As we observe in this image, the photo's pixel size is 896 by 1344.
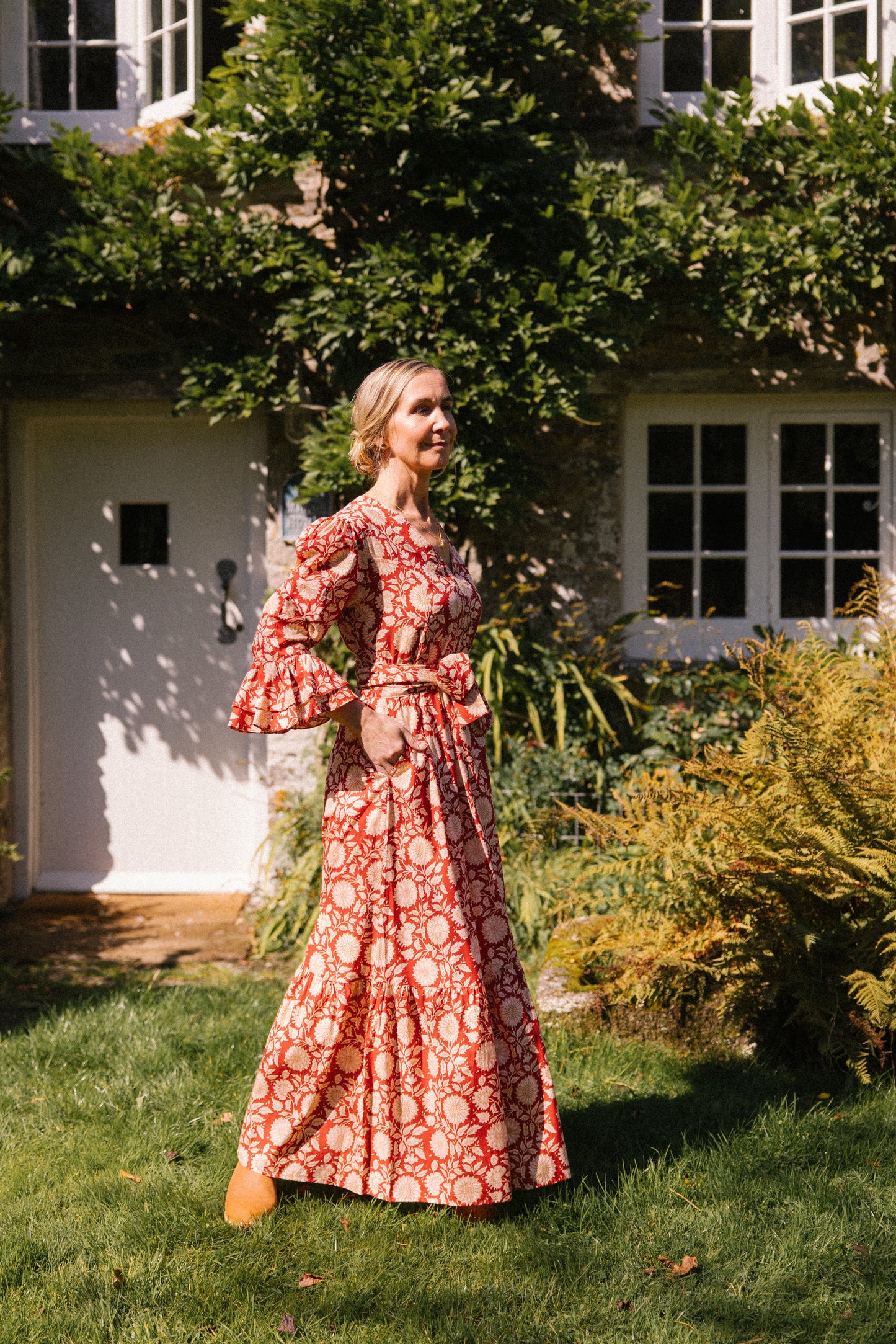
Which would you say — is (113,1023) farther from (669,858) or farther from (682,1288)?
(682,1288)

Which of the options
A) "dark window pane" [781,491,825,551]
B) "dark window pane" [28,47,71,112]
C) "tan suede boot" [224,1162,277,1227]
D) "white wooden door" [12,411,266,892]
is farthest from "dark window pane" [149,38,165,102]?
"tan suede boot" [224,1162,277,1227]

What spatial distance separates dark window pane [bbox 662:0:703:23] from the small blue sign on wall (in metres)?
2.89

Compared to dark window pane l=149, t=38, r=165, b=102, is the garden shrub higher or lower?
lower

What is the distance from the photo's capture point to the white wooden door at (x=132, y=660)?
5.91 meters

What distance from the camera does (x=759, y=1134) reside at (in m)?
3.01

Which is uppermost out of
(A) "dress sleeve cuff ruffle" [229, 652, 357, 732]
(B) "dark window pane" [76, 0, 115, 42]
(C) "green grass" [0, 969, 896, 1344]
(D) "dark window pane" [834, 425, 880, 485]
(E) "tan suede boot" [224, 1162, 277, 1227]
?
(B) "dark window pane" [76, 0, 115, 42]

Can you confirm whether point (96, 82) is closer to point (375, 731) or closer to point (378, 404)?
point (378, 404)

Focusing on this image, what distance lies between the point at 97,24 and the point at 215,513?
2469mm

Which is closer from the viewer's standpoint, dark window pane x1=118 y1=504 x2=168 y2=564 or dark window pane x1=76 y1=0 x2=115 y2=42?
dark window pane x1=76 y1=0 x2=115 y2=42

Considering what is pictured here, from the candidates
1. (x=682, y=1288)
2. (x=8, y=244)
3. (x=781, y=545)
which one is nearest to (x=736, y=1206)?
(x=682, y=1288)

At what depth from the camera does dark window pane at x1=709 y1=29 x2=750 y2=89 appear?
576cm

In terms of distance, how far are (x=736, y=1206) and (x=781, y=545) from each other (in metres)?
3.87

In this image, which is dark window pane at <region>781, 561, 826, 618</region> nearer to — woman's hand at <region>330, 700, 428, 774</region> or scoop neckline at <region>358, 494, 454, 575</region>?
scoop neckline at <region>358, 494, 454, 575</region>

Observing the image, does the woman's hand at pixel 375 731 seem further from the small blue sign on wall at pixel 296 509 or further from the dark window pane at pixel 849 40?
the dark window pane at pixel 849 40
